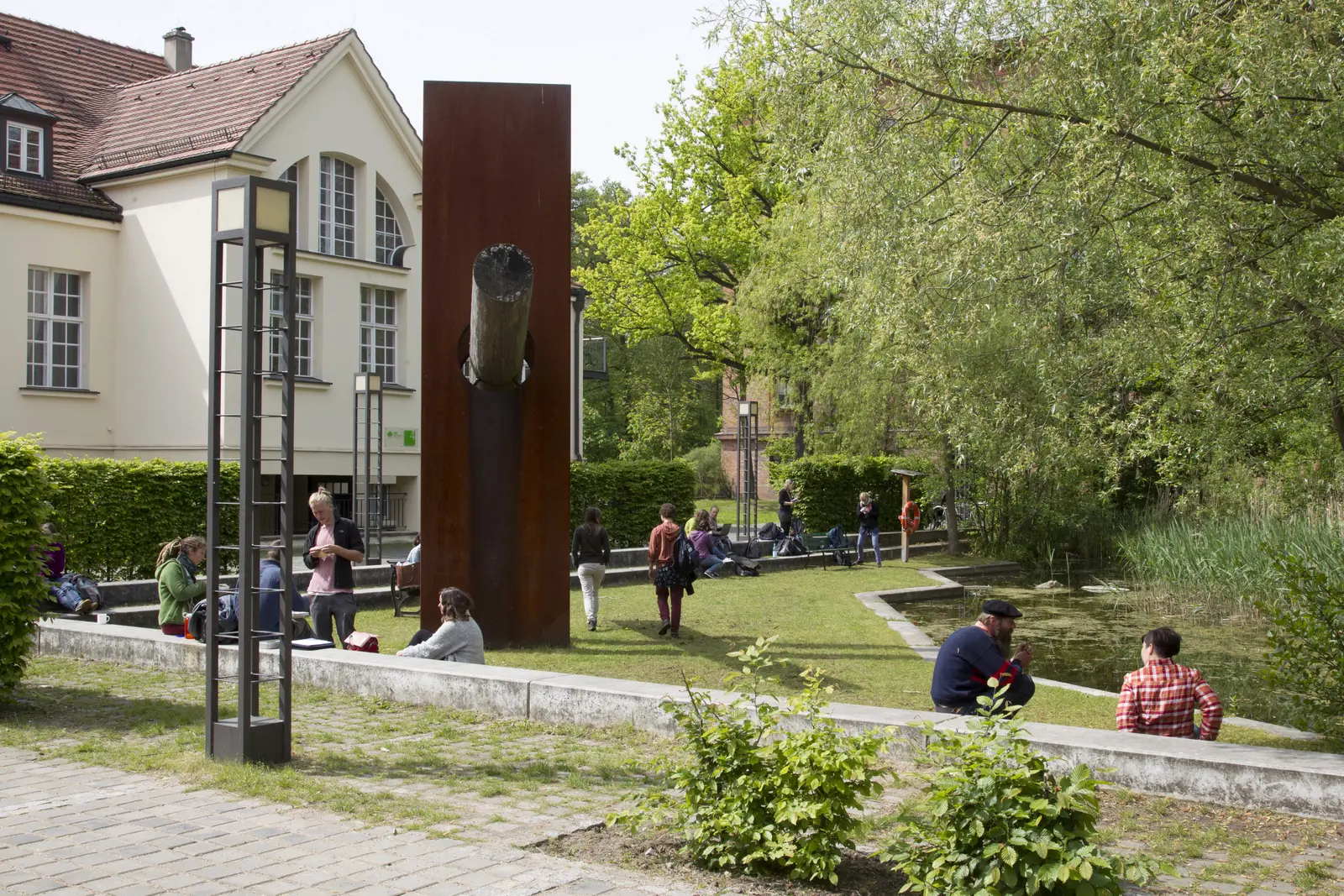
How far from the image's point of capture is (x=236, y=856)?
512 cm

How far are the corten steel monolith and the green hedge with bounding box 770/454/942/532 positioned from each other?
17896mm

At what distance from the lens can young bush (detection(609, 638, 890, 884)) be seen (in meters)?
4.85

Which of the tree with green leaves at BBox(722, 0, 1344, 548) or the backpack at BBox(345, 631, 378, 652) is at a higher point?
the tree with green leaves at BBox(722, 0, 1344, 548)

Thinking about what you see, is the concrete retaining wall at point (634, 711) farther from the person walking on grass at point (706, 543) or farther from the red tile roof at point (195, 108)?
the red tile roof at point (195, 108)

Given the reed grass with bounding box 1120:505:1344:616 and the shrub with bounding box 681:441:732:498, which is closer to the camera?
the reed grass with bounding box 1120:505:1344:616

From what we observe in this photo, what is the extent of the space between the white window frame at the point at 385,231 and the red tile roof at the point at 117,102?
363cm

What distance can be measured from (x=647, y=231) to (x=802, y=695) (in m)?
32.6

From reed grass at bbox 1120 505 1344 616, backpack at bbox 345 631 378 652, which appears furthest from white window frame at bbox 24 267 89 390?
reed grass at bbox 1120 505 1344 616

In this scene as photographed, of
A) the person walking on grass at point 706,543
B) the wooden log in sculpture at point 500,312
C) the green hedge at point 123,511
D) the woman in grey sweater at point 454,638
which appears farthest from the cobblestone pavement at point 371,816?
the person walking on grass at point 706,543

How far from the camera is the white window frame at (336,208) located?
28.6 meters

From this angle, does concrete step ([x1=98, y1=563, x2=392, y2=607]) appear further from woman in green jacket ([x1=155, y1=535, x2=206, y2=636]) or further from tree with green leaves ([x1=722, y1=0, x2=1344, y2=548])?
tree with green leaves ([x1=722, y1=0, x2=1344, y2=548])

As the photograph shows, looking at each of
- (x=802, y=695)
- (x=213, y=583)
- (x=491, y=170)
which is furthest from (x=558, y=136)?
(x=802, y=695)

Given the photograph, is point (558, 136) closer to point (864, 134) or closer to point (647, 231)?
point (864, 134)

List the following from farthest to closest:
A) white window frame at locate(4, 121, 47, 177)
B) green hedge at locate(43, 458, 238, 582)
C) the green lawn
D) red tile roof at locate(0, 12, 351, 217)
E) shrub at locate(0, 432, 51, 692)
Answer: red tile roof at locate(0, 12, 351, 217) → white window frame at locate(4, 121, 47, 177) → green hedge at locate(43, 458, 238, 582) → the green lawn → shrub at locate(0, 432, 51, 692)
